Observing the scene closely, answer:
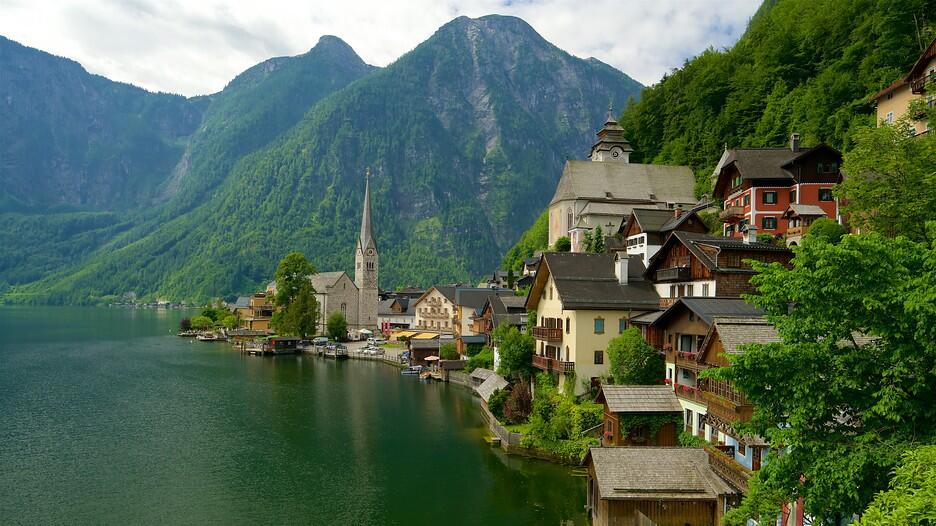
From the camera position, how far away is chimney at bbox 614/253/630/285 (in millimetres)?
41594

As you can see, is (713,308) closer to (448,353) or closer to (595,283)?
(595,283)

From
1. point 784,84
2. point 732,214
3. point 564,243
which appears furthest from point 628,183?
point 732,214

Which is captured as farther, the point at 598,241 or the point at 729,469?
the point at 598,241

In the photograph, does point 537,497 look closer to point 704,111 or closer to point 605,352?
point 605,352

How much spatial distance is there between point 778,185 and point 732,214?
166 inches

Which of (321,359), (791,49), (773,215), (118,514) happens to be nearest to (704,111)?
(791,49)

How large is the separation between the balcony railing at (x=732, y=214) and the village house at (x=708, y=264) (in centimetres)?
1714

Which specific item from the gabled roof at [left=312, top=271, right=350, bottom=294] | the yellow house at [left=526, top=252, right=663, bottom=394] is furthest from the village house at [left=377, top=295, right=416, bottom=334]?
the yellow house at [left=526, top=252, right=663, bottom=394]

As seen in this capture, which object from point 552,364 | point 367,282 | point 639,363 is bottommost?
point 552,364

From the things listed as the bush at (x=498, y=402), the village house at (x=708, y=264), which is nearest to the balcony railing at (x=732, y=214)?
the village house at (x=708, y=264)

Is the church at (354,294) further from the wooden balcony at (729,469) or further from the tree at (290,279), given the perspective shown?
the wooden balcony at (729,469)

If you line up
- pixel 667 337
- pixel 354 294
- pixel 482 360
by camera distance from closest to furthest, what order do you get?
pixel 667 337
pixel 482 360
pixel 354 294

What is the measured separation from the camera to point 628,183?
8306 centimetres

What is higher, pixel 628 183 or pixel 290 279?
pixel 628 183
